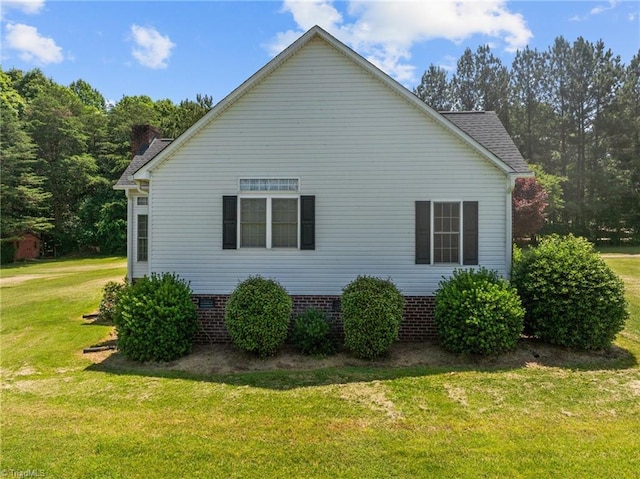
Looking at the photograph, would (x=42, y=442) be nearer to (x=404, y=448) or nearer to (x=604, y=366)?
(x=404, y=448)

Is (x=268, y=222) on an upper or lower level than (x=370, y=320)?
upper

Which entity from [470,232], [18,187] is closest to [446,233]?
[470,232]

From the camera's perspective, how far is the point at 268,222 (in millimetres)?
9117

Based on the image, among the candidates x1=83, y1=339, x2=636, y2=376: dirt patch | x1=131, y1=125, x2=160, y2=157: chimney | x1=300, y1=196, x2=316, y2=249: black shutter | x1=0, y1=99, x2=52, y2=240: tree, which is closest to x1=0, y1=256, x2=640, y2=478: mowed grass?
x1=83, y1=339, x2=636, y2=376: dirt patch

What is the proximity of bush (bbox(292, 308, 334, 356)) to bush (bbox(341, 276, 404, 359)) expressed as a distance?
0.53 m

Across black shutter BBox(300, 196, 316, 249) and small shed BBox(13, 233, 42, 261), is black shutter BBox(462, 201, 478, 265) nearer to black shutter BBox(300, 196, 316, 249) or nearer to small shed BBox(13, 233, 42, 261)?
Result: black shutter BBox(300, 196, 316, 249)

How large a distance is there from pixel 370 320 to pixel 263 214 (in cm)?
352

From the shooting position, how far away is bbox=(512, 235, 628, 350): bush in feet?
25.2

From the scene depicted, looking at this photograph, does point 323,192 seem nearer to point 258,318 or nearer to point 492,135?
point 258,318

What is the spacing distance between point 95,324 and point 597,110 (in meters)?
47.8

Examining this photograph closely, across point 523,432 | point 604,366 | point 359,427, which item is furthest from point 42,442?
point 604,366

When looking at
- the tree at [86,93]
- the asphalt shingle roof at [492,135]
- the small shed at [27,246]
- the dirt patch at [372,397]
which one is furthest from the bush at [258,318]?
the tree at [86,93]

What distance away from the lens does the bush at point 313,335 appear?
8180 mm

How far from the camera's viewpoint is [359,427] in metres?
5.19
